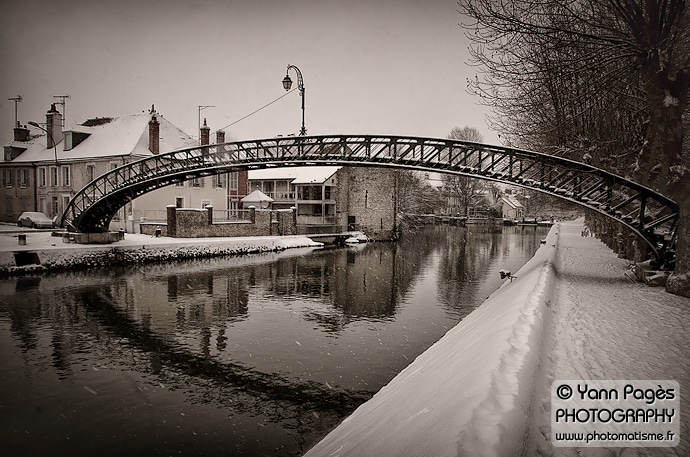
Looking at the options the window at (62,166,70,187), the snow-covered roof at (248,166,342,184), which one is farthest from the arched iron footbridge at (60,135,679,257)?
the snow-covered roof at (248,166,342,184)

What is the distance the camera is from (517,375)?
4.68 meters

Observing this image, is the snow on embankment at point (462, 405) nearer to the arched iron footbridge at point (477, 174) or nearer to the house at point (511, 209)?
the arched iron footbridge at point (477, 174)

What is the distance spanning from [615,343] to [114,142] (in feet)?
125

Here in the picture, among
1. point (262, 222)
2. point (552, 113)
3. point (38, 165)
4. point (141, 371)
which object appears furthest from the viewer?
point (38, 165)

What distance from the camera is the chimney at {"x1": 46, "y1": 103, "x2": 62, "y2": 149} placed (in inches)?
1515

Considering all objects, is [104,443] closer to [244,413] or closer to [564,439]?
[244,413]

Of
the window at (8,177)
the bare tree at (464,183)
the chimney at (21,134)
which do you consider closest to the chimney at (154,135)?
the window at (8,177)

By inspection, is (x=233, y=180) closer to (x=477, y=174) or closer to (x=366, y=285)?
(x=366, y=285)

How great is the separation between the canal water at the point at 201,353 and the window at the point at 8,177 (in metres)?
24.9

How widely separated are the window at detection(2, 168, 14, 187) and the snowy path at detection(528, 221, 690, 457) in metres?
44.4

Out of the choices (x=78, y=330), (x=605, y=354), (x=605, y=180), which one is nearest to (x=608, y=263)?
(x=605, y=180)

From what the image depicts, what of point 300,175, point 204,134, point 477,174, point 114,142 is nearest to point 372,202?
Answer: point 300,175

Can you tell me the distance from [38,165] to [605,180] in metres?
41.7

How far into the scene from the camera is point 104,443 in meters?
6.54
